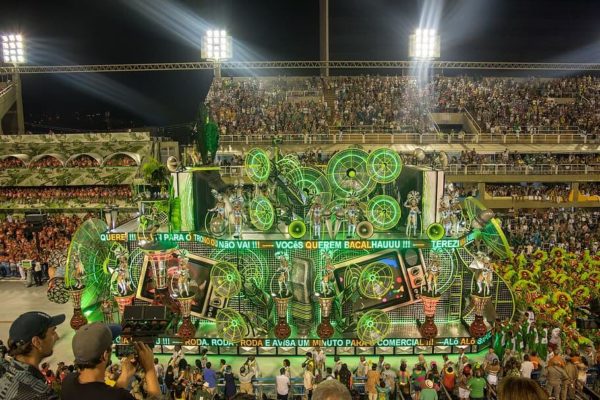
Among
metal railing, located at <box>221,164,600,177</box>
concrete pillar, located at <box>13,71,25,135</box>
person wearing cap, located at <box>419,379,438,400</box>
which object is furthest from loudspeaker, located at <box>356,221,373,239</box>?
concrete pillar, located at <box>13,71,25,135</box>

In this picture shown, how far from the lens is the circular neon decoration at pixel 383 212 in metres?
11.9

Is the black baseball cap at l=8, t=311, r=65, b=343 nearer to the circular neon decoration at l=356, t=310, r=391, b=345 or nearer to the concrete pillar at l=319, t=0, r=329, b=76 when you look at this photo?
the circular neon decoration at l=356, t=310, r=391, b=345

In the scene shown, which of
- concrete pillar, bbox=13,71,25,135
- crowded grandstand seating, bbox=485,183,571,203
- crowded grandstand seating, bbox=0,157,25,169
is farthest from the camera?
concrete pillar, bbox=13,71,25,135

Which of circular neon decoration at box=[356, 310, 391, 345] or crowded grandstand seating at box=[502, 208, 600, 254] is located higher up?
crowded grandstand seating at box=[502, 208, 600, 254]

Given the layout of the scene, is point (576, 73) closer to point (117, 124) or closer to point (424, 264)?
point (424, 264)

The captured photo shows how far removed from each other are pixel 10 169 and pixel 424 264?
891 inches

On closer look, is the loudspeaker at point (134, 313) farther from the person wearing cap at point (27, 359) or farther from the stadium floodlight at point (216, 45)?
the stadium floodlight at point (216, 45)

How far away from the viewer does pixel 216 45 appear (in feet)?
95.2

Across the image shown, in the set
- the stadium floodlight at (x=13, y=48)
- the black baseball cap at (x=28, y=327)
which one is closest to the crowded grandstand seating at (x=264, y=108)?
the stadium floodlight at (x=13, y=48)

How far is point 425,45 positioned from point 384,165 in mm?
20208

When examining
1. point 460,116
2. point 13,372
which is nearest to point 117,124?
point 460,116

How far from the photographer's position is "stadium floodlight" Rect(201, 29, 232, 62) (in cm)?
2883

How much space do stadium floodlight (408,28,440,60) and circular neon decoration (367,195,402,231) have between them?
2029cm

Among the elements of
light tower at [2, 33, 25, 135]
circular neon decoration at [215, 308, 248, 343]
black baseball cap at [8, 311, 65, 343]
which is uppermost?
light tower at [2, 33, 25, 135]
